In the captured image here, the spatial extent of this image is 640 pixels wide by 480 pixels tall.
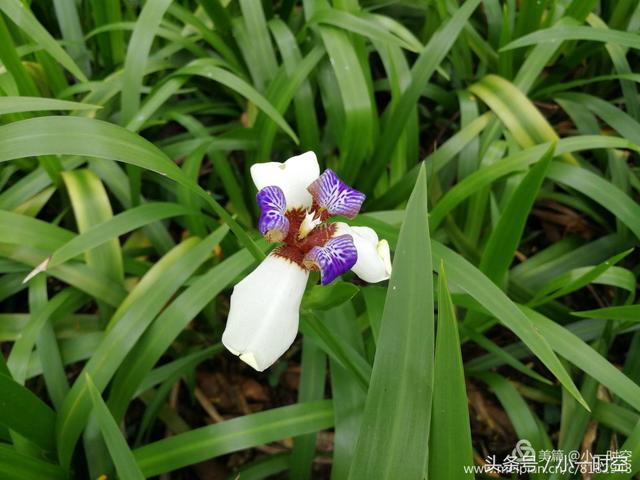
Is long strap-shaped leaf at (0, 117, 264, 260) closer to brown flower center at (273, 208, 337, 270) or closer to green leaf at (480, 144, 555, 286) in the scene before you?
brown flower center at (273, 208, 337, 270)

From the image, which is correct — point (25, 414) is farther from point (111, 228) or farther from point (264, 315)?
point (264, 315)

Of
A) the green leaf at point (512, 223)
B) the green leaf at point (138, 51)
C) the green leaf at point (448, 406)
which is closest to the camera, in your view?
the green leaf at point (448, 406)

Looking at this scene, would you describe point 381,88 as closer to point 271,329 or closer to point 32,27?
point 32,27

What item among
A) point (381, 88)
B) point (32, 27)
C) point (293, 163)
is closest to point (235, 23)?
point (381, 88)

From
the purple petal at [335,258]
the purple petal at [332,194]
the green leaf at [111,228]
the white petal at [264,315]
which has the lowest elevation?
the white petal at [264,315]

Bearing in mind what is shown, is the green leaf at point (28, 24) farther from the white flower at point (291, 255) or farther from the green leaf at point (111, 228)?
the white flower at point (291, 255)

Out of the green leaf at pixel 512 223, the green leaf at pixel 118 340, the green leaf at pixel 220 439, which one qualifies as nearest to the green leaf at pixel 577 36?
the green leaf at pixel 512 223
